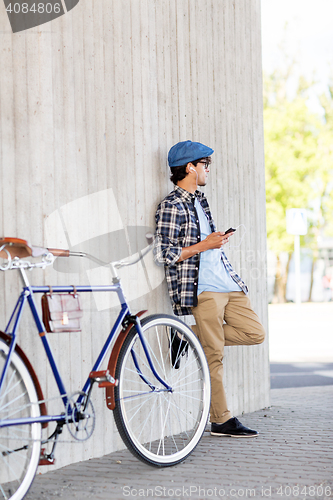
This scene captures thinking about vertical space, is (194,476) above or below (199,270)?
below

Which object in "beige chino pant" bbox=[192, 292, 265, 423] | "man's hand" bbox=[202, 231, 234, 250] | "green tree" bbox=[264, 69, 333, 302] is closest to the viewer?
"man's hand" bbox=[202, 231, 234, 250]

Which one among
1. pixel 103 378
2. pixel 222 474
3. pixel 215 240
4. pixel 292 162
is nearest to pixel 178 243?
pixel 215 240

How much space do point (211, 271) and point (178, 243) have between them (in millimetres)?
300

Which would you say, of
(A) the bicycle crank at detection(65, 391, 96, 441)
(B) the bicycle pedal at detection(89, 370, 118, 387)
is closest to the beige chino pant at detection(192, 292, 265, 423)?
(B) the bicycle pedal at detection(89, 370, 118, 387)

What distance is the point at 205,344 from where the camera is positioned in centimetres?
413

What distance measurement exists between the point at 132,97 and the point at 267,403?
2.89 metres

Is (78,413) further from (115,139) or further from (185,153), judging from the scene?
(185,153)

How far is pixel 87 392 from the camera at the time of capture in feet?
9.73

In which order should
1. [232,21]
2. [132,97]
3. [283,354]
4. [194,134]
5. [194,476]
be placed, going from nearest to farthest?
[194,476] < [132,97] < [194,134] < [232,21] < [283,354]

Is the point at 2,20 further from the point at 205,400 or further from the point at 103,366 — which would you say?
the point at 205,400

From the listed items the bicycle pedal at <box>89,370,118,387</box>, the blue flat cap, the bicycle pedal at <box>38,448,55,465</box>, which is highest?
the blue flat cap

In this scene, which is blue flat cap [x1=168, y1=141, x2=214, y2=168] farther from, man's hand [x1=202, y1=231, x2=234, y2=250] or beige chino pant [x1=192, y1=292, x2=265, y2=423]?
beige chino pant [x1=192, y1=292, x2=265, y2=423]

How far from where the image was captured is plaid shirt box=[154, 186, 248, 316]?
13.1 ft

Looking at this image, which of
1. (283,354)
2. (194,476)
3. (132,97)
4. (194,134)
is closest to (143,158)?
(132,97)
